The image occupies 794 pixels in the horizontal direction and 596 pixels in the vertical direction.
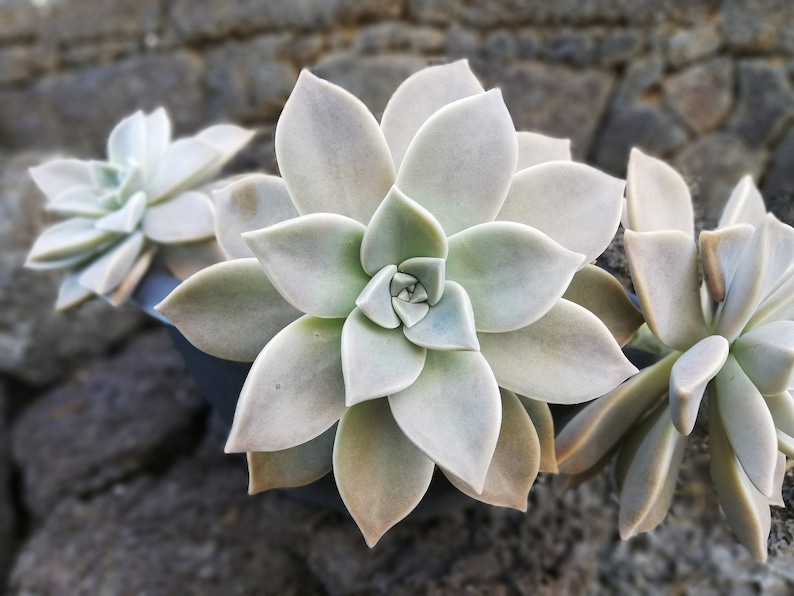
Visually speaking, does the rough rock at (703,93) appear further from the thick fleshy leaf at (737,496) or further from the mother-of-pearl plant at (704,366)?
the thick fleshy leaf at (737,496)

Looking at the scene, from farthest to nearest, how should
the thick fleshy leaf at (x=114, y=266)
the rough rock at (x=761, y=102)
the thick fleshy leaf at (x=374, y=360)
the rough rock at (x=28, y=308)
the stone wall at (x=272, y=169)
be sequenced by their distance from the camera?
the rough rock at (x=761, y=102), the rough rock at (x=28, y=308), the stone wall at (x=272, y=169), the thick fleshy leaf at (x=114, y=266), the thick fleshy leaf at (x=374, y=360)

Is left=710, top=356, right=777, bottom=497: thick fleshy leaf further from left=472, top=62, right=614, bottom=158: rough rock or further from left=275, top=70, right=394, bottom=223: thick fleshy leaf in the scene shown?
left=472, top=62, right=614, bottom=158: rough rock

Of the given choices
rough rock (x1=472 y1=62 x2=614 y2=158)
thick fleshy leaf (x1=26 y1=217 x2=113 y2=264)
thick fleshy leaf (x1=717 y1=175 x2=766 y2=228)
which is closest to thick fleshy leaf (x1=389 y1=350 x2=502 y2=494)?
thick fleshy leaf (x1=717 y1=175 x2=766 y2=228)

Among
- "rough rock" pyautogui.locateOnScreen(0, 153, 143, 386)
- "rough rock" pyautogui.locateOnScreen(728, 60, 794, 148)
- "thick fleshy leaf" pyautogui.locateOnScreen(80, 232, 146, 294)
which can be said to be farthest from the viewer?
"rough rock" pyautogui.locateOnScreen(728, 60, 794, 148)

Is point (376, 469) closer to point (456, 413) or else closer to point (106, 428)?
point (456, 413)

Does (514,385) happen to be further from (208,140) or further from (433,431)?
(208,140)

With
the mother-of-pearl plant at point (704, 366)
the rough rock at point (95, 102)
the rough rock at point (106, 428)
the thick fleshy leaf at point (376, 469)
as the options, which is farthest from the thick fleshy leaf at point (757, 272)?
the rough rock at point (95, 102)

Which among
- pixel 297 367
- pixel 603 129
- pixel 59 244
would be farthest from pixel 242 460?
pixel 603 129
